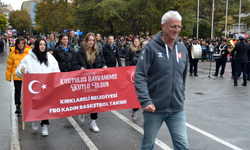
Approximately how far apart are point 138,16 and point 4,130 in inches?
1366

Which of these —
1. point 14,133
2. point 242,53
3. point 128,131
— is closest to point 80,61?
point 128,131

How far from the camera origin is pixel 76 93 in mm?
5680

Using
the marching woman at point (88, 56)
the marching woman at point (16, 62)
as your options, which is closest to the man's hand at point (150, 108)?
the marching woman at point (88, 56)

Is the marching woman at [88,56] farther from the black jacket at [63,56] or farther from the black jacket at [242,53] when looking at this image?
the black jacket at [242,53]

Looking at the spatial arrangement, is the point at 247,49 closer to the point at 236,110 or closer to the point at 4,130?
the point at 236,110

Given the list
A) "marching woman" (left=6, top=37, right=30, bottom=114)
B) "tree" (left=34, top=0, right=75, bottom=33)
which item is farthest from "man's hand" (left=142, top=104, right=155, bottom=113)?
"tree" (left=34, top=0, right=75, bottom=33)

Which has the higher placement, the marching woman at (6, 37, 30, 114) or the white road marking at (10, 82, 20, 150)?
the marching woman at (6, 37, 30, 114)

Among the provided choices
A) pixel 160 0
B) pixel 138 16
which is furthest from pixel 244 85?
pixel 138 16

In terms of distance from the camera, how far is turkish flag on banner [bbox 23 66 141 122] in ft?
17.4

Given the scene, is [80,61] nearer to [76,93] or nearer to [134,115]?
[76,93]

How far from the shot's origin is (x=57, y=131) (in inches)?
229

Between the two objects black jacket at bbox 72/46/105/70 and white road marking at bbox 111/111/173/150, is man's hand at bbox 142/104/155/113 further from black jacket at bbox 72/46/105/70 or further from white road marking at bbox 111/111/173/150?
black jacket at bbox 72/46/105/70

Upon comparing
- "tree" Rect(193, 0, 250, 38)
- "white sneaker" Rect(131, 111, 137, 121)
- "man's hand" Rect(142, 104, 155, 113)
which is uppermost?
"tree" Rect(193, 0, 250, 38)

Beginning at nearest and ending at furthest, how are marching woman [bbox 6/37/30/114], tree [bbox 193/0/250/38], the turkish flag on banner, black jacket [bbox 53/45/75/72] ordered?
1. the turkish flag on banner
2. marching woman [bbox 6/37/30/114]
3. black jacket [bbox 53/45/75/72]
4. tree [bbox 193/0/250/38]
